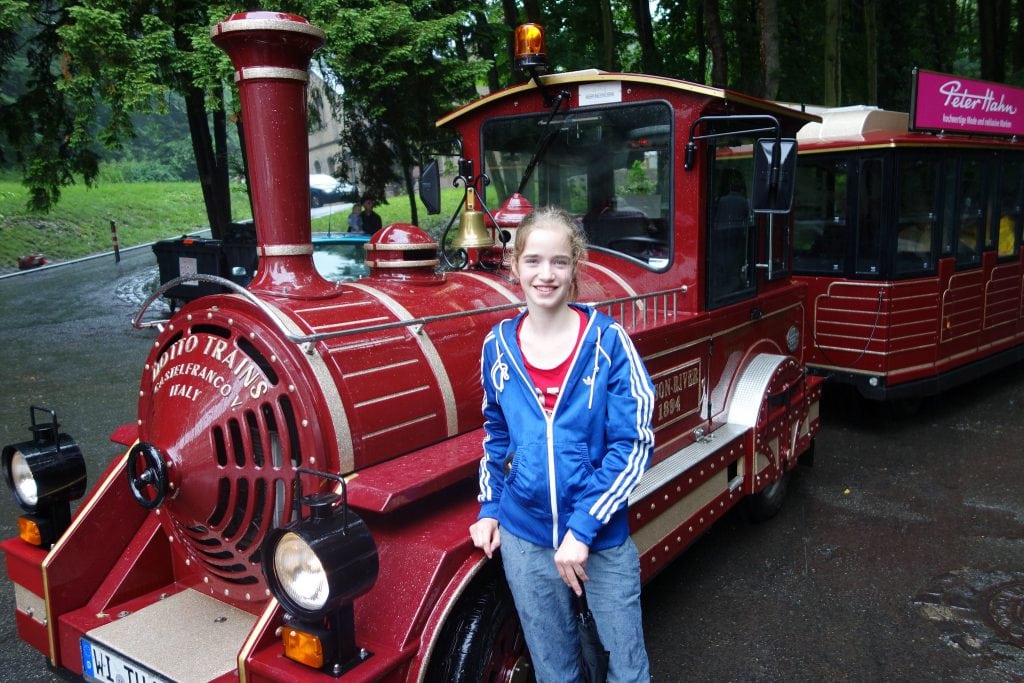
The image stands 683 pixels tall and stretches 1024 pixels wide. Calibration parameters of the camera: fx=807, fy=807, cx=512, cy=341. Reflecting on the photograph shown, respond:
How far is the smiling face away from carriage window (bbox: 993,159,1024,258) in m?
6.72

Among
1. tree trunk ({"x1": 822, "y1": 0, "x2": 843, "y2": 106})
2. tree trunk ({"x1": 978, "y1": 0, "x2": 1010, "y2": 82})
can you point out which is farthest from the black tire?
tree trunk ({"x1": 978, "y1": 0, "x2": 1010, "y2": 82})

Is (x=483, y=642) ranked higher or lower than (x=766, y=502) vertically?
higher

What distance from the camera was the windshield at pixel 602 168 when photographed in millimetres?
3867

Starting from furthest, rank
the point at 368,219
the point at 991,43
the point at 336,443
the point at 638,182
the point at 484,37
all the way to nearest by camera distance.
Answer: the point at 991,43 < the point at 368,219 < the point at 484,37 < the point at 638,182 < the point at 336,443

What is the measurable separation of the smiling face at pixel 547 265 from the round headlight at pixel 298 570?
0.88 meters

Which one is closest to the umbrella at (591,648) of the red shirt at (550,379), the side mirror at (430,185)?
the red shirt at (550,379)

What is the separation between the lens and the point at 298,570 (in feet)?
6.96

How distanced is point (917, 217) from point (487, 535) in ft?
18.4

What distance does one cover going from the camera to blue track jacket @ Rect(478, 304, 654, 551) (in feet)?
6.75

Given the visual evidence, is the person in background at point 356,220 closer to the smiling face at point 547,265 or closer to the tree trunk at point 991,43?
Answer: the smiling face at point 547,265

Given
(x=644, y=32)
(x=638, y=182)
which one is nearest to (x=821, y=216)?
(x=638, y=182)

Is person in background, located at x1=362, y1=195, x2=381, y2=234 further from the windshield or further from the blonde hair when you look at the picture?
the blonde hair

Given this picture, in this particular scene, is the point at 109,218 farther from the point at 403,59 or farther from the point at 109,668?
the point at 109,668

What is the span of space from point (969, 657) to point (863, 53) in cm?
1569
